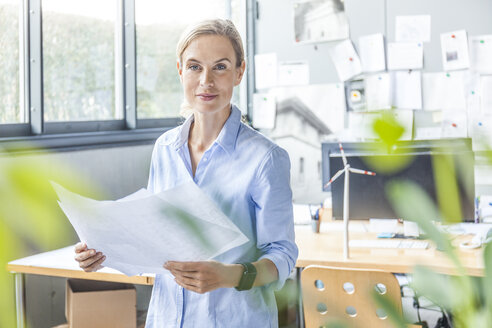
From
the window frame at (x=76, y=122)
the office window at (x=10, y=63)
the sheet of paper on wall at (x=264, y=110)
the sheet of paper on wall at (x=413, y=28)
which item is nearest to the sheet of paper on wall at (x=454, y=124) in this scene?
the sheet of paper on wall at (x=413, y=28)

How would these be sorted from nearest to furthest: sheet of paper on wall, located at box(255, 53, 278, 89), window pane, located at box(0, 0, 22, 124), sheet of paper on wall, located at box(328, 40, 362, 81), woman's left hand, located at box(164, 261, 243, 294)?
woman's left hand, located at box(164, 261, 243, 294), window pane, located at box(0, 0, 22, 124), sheet of paper on wall, located at box(328, 40, 362, 81), sheet of paper on wall, located at box(255, 53, 278, 89)

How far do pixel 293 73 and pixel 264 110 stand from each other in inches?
14.5

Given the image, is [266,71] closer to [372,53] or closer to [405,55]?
[372,53]

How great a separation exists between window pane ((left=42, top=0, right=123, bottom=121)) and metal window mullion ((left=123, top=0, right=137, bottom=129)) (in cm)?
6

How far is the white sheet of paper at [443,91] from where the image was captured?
398 centimetres

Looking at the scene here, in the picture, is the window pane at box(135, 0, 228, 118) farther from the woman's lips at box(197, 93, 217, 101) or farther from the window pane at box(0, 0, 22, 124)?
the woman's lips at box(197, 93, 217, 101)

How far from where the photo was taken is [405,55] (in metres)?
4.12

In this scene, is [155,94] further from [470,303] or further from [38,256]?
[470,303]

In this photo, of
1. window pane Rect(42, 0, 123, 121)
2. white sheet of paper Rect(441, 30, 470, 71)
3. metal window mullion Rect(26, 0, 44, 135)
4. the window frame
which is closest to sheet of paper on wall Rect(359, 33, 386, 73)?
white sheet of paper Rect(441, 30, 470, 71)

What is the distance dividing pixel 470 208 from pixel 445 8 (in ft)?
6.61

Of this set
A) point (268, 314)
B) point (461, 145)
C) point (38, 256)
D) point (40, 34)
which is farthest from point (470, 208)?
point (40, 34)

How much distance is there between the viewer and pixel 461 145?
2.25 m

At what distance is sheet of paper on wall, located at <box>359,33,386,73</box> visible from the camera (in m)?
4.18

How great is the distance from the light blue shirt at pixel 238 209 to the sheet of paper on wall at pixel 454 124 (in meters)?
3.02
